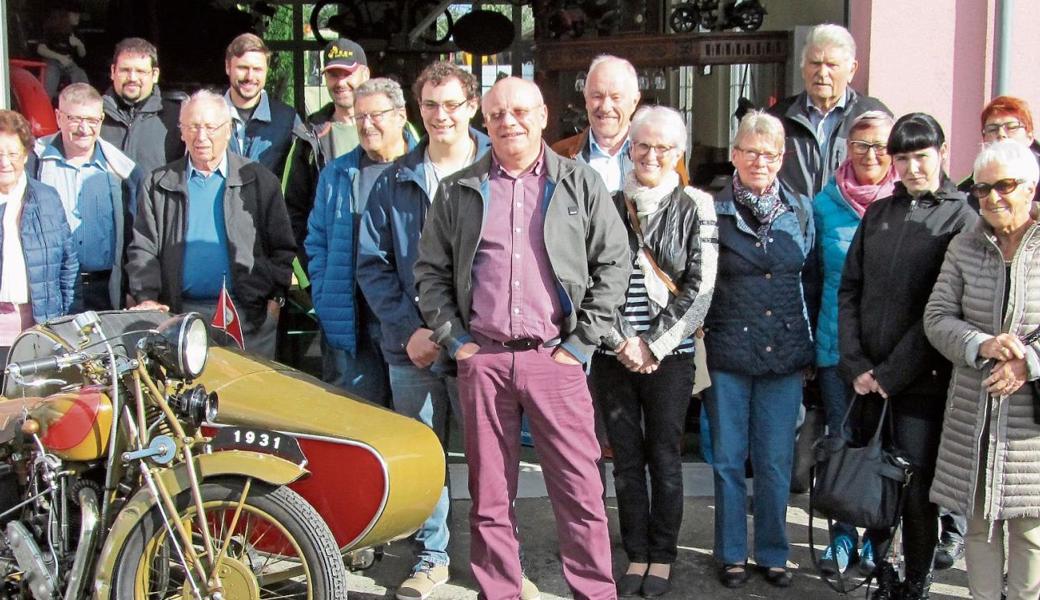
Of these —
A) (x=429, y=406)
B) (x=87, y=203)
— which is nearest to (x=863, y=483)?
(x=429, y=406)

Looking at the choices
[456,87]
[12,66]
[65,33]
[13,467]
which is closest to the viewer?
[13,467]

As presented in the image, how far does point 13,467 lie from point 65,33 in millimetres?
4771

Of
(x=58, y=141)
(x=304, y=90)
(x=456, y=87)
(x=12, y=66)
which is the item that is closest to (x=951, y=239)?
(x=456, y=87)

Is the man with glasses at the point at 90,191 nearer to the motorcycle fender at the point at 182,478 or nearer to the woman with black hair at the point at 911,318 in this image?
the motorcycle fender at the point at 182,478

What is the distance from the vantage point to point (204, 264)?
4742mm

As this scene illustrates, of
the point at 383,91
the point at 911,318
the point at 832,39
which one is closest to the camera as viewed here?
the point at 911,318

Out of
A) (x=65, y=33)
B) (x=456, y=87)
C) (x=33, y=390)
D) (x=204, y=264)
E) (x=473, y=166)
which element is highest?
(x=65, y=33)

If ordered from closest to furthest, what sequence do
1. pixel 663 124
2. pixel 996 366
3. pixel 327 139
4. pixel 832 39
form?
pixel 996 366 < pixel 663 124 < pixel 832 39 < pixel 327 139

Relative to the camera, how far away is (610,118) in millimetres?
4715

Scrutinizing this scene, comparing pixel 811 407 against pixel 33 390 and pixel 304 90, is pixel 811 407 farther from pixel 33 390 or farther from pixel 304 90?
pixel 304 90

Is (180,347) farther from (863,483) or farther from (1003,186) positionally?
(1003,186)

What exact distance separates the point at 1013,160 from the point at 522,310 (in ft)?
5.27

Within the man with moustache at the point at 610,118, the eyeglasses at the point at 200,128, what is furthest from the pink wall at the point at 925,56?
the eyeglasses at the point at 200,128

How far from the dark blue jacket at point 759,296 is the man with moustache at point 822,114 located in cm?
81
